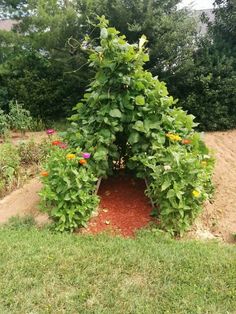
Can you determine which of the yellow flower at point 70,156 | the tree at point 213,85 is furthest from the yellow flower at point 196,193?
the tree at point 213,85

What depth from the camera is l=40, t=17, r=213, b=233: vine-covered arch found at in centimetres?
→ 339

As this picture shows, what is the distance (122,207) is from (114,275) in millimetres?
1195

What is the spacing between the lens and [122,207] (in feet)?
12.7

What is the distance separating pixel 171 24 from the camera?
6.98 metres

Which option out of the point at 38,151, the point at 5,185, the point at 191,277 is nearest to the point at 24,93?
the point at 38,151

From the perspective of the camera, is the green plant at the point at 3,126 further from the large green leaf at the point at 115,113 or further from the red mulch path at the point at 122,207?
the large green leaf at the point at 115,113

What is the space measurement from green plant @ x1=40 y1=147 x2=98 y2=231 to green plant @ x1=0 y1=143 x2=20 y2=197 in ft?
3.96

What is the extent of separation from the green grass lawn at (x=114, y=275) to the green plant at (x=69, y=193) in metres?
0.17

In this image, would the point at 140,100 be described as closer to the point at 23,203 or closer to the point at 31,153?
the point at 23,203

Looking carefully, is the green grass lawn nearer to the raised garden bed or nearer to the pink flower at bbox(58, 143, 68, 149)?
the raised garden bed

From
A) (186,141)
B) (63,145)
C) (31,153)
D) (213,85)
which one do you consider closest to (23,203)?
(63,145)

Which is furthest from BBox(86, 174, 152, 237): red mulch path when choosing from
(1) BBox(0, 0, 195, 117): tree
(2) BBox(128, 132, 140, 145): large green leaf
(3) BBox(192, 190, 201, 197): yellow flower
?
(1) BBox(0, 0, 195, 117): tree

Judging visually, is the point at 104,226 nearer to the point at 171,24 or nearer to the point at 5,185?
the point at 5,185

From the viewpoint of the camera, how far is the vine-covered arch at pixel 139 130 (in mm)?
3393
